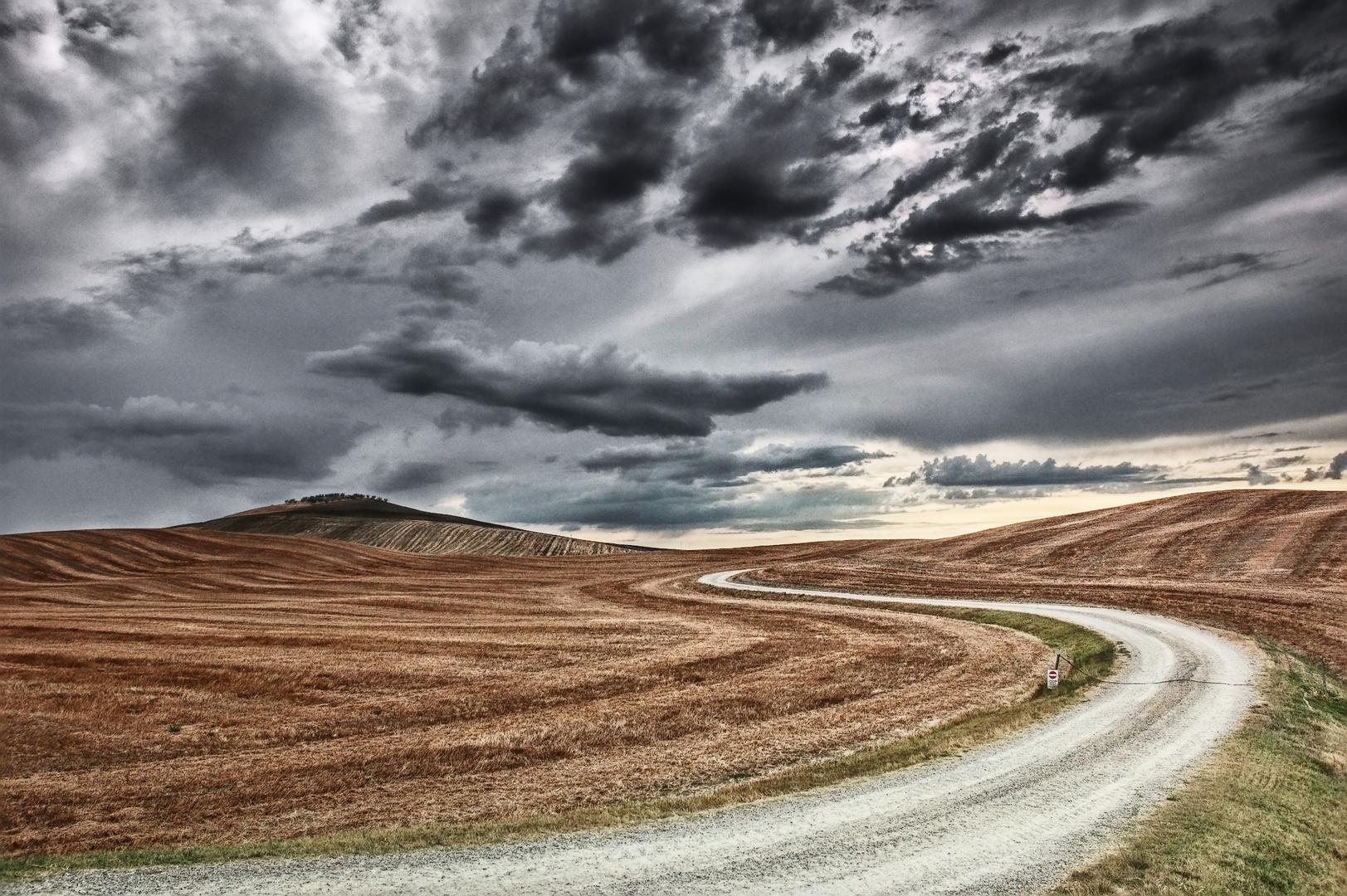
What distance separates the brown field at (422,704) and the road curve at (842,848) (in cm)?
234

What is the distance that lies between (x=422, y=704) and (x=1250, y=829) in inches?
905

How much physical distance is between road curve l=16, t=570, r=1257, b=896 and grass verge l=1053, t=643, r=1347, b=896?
0.58m

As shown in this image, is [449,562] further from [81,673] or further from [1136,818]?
[1136,818]

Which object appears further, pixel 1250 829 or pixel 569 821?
pixel 569 821

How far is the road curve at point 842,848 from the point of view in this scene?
40.3ft

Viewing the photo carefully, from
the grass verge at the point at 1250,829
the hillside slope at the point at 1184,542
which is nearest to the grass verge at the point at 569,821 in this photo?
the grass verge at the point at 1250,829

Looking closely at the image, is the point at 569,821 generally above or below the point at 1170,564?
above

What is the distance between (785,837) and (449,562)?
111887mm

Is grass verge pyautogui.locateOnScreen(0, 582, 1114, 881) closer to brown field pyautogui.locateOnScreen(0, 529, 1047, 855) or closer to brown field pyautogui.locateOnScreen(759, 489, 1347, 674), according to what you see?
brown field pyautogui.locateOnScreen(0, 529, 1047, 855)

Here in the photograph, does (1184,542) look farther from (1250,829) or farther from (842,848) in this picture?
(842,848)

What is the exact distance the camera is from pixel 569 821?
15.3 m

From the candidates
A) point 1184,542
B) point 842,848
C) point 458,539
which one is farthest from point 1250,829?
point 458,539

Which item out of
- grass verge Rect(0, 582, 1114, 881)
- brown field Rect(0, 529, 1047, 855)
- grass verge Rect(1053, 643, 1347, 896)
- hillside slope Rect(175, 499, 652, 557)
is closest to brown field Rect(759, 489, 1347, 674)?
brown field Rect(0, 529, 1047, 855)

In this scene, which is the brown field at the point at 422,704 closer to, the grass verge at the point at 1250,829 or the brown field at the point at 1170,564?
the grass verge at the point at 1250,829
